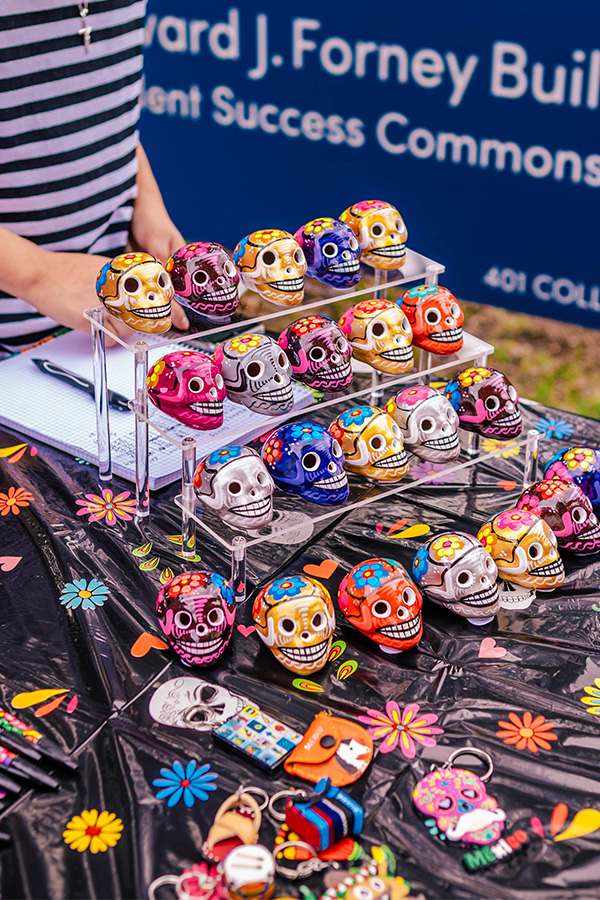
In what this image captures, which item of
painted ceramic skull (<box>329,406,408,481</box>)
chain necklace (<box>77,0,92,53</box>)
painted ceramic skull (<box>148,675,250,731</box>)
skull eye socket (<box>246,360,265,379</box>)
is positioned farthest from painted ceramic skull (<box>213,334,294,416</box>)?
chain necklace (<box>77,0,92,53</box>)

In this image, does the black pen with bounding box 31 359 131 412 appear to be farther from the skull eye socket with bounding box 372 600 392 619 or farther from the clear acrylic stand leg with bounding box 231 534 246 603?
the skull eye socket with bounding box 372 600 392 619

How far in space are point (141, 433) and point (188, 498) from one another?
0.15m

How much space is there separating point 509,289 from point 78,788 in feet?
8.45

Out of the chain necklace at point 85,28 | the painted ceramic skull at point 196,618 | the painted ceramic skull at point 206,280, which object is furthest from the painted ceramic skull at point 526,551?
the chain necklace at point 85,28

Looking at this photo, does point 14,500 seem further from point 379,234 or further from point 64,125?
point 64,125

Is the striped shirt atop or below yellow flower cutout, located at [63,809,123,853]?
atop

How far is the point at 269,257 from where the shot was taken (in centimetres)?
148

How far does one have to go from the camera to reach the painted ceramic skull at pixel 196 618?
1168mm

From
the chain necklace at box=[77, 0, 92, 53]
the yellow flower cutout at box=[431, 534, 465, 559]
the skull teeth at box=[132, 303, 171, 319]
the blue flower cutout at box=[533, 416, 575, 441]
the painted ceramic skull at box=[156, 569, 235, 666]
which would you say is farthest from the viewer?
the chain necklace at box=[77, 0, 92, 53]

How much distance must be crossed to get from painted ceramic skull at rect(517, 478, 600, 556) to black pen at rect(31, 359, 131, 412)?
0.71 metres

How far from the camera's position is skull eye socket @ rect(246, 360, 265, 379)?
1.41 m

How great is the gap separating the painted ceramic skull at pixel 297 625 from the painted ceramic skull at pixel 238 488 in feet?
0.49

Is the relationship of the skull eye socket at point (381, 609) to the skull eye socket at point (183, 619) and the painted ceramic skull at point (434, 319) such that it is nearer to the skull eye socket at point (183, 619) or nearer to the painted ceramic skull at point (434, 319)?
the skull eye socket at point (183, 619)

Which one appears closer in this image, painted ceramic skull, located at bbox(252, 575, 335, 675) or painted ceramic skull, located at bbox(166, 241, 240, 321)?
painted ceramic skull, located at bbox(252, 575, 335, 675)
